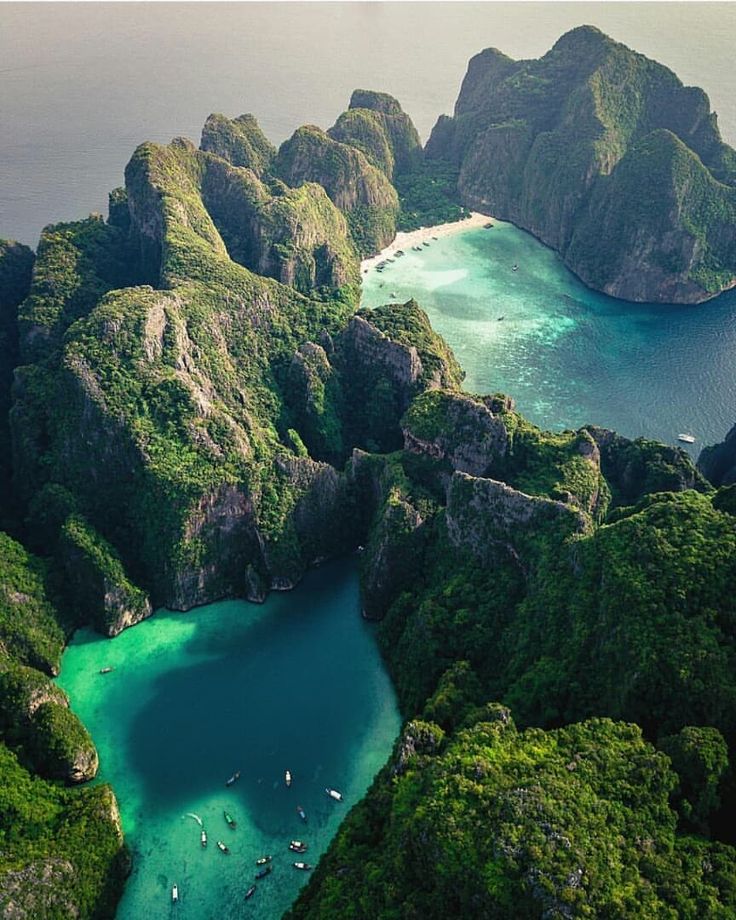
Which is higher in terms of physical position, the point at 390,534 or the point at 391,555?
the point at 390,534

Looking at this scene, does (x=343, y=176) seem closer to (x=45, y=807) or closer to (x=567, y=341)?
(x=567, y=341)

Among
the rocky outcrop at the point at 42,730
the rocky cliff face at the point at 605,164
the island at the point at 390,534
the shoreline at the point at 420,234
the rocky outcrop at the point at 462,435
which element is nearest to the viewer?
the island at the point at 390,534

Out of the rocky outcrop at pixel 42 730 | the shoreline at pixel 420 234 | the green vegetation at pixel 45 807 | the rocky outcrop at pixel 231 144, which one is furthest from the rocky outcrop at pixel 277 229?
the rocky outcrop at pixel 42 730

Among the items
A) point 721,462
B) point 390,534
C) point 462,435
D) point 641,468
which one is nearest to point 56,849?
point 390,534

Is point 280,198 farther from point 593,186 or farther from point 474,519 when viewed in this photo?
point 474,519

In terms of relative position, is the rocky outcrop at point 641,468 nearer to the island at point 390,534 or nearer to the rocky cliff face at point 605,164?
the island at point 390,534

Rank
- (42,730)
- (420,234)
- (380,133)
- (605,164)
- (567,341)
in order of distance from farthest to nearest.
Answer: (380,133) < (420,234) < (605,164) < (567,341) < (42,730)

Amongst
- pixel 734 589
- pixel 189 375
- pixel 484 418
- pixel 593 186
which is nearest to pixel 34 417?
pixel 189 375
